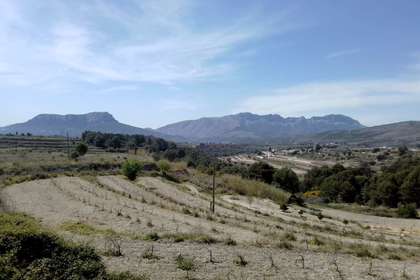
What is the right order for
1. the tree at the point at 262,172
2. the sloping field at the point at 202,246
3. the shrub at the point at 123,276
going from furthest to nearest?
the tree at the point at 262,172
the sloping field at the point at 202,246
the shrub at the point at 123,276

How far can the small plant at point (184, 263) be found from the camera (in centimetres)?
1348

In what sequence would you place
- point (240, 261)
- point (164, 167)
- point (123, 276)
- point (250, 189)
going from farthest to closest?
point (164, 167) < point (250, 189) < point (240, 261) < point (123, 276)

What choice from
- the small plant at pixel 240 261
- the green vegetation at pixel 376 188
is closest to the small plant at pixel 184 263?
the small plant at pixel 240 261

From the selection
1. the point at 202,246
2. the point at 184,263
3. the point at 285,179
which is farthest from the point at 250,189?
the point at 184,263

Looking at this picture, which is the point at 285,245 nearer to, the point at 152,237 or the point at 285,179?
the point at 152,237

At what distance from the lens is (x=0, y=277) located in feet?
32.8

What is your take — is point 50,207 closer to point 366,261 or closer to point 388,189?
point 366,261

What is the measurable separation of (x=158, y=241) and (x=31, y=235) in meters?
6.72

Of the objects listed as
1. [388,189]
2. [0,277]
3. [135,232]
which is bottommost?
[388,189]

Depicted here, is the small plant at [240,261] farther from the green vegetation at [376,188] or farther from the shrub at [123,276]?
the green vegetation at [376,188]

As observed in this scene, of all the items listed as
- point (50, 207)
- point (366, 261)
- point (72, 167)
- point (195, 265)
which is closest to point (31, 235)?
point (195, 265)

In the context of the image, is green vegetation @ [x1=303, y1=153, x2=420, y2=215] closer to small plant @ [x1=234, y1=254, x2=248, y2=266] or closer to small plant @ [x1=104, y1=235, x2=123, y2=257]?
small plant @ [x1=234, y1=254, x2=248, y2=266]

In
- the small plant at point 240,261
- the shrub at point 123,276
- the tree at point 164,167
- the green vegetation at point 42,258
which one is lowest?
the tree at point 164,167

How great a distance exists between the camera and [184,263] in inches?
542
